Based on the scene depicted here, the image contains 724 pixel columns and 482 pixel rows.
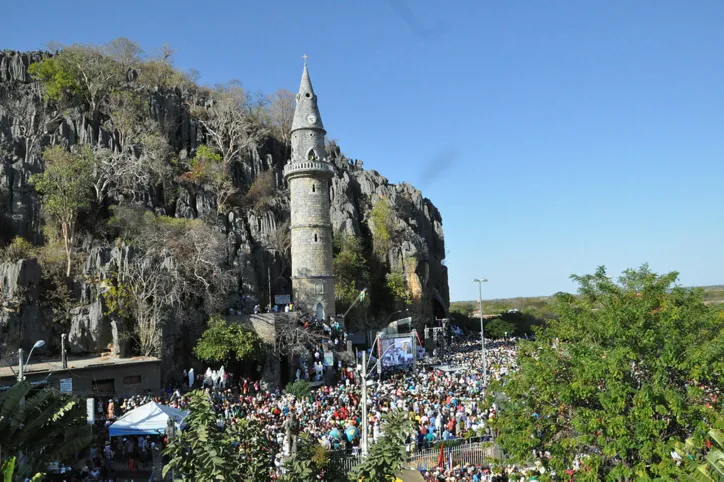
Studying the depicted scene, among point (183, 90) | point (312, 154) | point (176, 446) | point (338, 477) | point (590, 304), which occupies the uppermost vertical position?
point (183, 90)

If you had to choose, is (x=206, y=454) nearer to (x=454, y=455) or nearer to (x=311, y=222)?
(x=454, y=455)

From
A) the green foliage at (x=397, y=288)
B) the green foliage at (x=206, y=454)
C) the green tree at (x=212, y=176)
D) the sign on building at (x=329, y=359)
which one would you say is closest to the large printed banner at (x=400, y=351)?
the sign on building at (x=329, y=359)

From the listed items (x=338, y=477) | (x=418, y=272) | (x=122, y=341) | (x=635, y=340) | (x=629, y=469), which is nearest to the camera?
(x=338, y=477)

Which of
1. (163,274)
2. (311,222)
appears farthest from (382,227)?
(163,274)

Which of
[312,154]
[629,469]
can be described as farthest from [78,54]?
[629,469]

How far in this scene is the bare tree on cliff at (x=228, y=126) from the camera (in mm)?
57844

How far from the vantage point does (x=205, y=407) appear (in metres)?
9.27

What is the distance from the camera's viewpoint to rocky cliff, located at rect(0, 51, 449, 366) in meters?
31.9

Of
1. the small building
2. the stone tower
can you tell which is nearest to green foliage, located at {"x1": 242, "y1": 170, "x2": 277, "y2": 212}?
the stone tower

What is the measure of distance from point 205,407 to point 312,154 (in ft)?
130

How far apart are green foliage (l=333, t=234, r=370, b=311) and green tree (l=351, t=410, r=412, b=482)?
1661 inches

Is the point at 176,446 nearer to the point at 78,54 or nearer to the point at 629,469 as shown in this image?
the point at 629,469

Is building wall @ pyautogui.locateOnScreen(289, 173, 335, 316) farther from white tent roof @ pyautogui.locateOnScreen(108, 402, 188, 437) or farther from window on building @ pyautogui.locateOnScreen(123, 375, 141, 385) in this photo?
white tent roof @ pyautogui.locateOnScreen(108, 402, 188, 437)

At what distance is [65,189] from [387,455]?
3510cm
